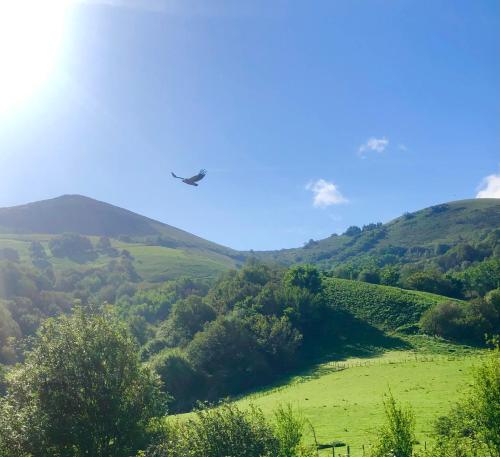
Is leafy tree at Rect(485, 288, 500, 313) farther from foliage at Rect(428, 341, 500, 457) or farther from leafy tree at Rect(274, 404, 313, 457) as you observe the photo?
leafy tree at Rect(274, 404, 313, 457)

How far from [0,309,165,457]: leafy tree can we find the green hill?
82.6 meters

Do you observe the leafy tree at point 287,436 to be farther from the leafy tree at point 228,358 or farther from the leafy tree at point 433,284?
the leafy tree at point 433,284

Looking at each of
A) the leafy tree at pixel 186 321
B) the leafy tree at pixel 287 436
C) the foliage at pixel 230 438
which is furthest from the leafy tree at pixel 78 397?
the leafy tree at pixel 186 321

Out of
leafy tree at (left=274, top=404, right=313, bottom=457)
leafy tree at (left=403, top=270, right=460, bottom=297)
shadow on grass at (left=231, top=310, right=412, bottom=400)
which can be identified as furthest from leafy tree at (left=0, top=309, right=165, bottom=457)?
leafy tree at (left=403, top=270, right=460, bottom=297)

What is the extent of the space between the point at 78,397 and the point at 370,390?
41.1 metres

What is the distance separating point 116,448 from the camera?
2738 centimetres

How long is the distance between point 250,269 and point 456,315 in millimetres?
53097


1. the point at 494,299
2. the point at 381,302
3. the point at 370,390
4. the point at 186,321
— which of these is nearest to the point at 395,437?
the point at 370,390

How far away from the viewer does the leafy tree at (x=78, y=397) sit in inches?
1021

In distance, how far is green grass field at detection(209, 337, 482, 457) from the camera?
40.8 meters

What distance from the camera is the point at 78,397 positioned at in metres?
27.4

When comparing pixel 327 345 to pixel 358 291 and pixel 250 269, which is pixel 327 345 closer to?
pixel 358 291

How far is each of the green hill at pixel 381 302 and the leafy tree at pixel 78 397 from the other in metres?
82.6

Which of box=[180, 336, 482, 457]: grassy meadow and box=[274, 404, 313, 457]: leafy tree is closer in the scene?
box=[274, 404, 313, 457]: leafy tree
